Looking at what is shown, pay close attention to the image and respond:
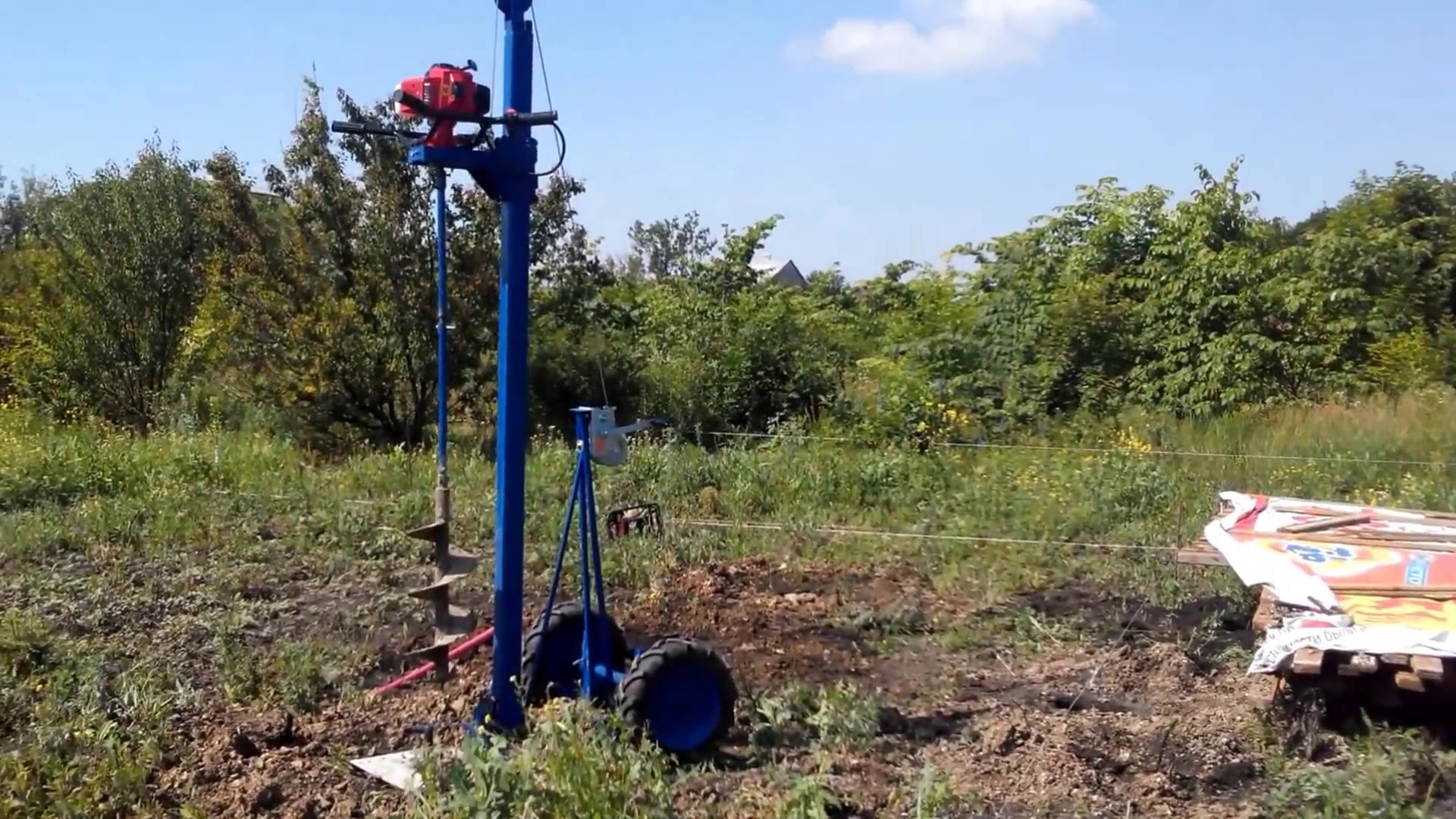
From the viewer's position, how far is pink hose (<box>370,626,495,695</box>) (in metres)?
5.57

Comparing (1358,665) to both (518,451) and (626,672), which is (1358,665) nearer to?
(626,672)

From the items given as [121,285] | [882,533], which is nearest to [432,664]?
[882,533]

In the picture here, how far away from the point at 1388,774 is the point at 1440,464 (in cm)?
702

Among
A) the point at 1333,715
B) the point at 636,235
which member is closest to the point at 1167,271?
the point at 1333,715

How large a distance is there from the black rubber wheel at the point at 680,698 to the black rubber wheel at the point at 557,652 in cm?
40

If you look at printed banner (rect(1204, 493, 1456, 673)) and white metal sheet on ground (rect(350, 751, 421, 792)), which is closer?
white metal sheet on ground (rect(350, 751, 421, 792))

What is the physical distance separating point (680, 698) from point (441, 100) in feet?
7.72

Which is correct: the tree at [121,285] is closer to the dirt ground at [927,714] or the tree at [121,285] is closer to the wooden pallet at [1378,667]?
the dirt ground at [927,714]

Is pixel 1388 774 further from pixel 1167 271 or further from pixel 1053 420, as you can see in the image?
pixel 1167 271

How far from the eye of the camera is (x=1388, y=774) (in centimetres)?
416

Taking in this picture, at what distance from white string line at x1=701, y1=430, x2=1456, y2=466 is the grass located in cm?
7

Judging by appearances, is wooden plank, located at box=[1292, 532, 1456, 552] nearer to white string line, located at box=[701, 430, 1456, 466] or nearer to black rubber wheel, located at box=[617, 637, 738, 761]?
black rubber wheel, located at box=[617, 637, 738, 761]

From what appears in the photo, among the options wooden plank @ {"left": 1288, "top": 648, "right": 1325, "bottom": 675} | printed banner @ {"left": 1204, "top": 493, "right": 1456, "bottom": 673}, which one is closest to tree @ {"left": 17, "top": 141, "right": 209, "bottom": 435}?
printed banner @ {"left": 1204, "top": 493, "right": 1456, "bottom": 673}

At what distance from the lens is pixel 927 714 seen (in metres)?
5.56
